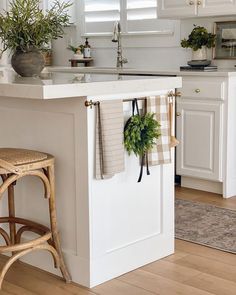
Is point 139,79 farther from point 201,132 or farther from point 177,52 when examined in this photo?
point 177,52

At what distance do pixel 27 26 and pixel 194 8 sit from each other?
2.19 meters

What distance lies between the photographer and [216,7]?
4711mm

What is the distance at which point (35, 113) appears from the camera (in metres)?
3.04

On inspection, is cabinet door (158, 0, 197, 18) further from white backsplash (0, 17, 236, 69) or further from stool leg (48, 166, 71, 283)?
stool leg (48, 166, 71, 283)

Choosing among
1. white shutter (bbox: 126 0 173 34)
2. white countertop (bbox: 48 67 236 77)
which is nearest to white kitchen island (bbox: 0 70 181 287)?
white countertop (bbox: 48 67 236 77)

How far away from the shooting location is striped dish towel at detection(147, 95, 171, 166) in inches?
122

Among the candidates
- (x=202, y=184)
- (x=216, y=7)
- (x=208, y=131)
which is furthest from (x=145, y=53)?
(x=202, y=184)

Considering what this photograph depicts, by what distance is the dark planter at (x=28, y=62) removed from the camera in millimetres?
3129

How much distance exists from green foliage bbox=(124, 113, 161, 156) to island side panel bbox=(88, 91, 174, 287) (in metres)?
0.07

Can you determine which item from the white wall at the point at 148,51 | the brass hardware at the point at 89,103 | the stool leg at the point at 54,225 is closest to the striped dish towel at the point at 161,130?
the brass hardware at the point at 89,103

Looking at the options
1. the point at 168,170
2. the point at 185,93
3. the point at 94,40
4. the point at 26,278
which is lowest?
the point at 26,278

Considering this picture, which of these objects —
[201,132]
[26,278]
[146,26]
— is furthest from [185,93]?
[26,278]

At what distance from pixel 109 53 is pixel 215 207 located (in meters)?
2.45

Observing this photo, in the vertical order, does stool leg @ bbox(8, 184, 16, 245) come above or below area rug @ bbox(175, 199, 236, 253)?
above
